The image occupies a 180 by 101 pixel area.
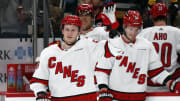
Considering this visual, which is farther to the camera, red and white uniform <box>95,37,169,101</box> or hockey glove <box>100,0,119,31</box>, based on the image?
hockey glove <box>100,0,119,31</box>

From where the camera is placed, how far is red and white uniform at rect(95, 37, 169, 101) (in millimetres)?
3584

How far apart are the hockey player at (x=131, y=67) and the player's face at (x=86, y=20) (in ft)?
3.36

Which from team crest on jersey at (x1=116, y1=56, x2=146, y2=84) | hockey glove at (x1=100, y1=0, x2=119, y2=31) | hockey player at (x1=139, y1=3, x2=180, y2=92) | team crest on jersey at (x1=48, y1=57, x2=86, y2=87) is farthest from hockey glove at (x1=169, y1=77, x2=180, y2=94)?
hockey player at (x1=139, y1=3, x2=180, y2=92)

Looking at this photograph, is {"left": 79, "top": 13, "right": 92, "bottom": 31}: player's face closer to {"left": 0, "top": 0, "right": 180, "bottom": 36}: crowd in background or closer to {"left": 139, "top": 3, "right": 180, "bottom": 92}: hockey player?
{"left": 139, "top": 3, "right": 180, "bottom": 92}: hockey player

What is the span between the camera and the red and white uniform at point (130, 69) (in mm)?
3584

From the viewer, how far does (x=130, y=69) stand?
11.8ft

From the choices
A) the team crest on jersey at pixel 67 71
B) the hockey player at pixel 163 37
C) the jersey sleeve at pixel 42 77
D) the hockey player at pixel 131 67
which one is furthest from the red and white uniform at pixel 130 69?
the hockey player at pixel 163 37

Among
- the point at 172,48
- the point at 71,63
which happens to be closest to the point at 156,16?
the point at 172,48

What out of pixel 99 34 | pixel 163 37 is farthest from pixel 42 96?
pixel 163 37

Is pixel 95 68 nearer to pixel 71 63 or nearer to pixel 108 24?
pixel 71 63

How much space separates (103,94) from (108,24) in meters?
1.00

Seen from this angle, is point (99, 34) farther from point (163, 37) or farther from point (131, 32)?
point (131, 32)

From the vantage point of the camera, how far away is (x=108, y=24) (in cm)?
419

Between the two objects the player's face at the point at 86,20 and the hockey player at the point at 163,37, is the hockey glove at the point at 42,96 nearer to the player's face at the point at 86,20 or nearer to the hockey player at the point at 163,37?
the player's face at the point at 86,20
